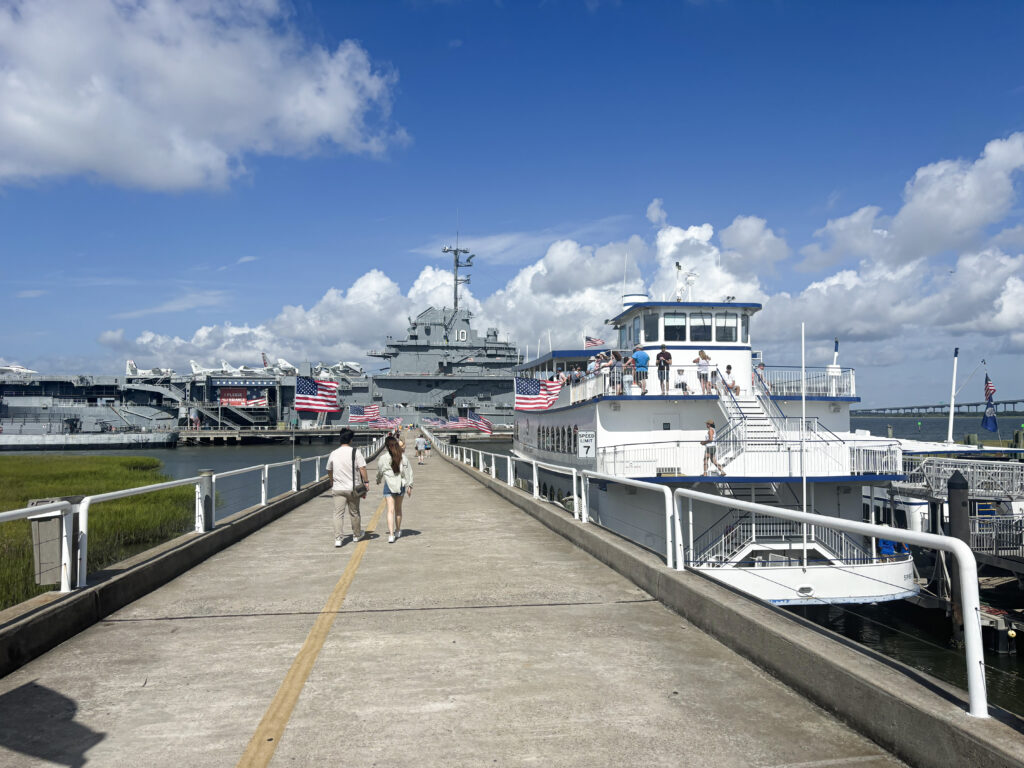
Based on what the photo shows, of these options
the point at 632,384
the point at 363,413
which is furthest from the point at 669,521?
the point at 363,413

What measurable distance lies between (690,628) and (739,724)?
2.18 meters

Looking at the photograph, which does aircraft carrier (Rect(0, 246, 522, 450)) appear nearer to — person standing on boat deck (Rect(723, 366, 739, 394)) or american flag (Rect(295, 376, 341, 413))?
american flag (Rect(295, 376, 341, 413))

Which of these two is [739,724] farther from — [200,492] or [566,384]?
[566,384]

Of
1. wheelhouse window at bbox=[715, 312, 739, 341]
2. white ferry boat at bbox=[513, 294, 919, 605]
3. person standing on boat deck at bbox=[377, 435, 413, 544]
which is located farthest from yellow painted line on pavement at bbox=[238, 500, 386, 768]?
wheelhouse window at bbox=[715, 312, 739, 341]

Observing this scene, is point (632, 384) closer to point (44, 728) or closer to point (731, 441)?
point (731, 441)

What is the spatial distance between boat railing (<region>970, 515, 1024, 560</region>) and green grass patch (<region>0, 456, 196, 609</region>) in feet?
61.7

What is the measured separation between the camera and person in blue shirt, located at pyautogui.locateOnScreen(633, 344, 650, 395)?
72.0 ft

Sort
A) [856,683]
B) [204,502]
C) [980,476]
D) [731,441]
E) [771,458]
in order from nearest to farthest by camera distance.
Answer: [856,683] < [204,502] < [731,441] < [771,458] < [980,476]

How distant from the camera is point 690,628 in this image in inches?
269

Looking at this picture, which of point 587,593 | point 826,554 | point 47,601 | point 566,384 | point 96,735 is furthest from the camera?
point 566,384

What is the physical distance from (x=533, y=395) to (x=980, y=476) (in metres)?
17.1

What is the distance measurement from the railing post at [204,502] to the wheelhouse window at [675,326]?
1668 centimetres

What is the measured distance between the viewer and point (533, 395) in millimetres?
33031

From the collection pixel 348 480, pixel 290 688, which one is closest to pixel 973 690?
pixel 290 688
